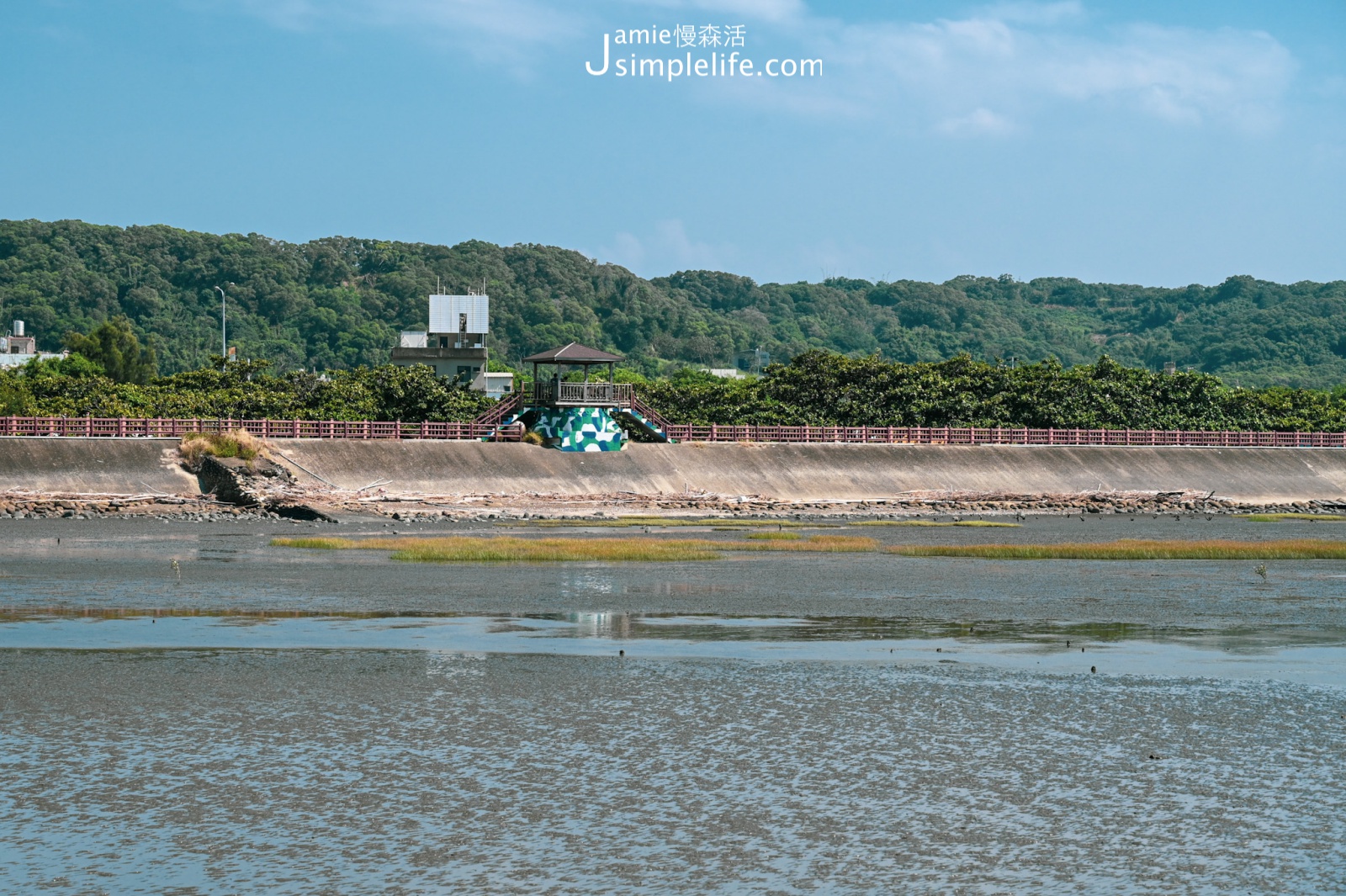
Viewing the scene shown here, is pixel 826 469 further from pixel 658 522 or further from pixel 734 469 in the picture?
pixel 658 522

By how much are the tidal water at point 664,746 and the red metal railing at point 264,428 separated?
127 feet

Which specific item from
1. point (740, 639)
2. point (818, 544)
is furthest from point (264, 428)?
point (740, 639)

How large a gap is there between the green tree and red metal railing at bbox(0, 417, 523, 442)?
66905 millimetres

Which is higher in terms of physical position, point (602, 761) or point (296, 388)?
point (296, 388)

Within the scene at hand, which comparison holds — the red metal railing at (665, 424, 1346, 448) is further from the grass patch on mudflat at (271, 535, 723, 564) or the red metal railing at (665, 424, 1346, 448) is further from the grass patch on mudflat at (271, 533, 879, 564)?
the grass patch on mudflat at (271, 535, 723, 564)

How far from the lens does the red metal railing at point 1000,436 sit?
8438 cm

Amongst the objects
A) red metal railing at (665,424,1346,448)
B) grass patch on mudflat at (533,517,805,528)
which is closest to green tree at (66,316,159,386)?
red metal railing at (665,424,1346,448)

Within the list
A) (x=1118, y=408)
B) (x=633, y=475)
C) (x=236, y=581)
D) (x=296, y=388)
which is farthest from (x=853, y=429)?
(x=236, y=581)

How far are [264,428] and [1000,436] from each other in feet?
145

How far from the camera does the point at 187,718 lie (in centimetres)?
1767

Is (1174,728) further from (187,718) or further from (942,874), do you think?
(187,718)

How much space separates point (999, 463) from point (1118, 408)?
18.4 meters

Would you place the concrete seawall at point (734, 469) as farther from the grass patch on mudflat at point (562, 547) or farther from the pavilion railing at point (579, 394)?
the grass patch on mudflat at point (562, 547)

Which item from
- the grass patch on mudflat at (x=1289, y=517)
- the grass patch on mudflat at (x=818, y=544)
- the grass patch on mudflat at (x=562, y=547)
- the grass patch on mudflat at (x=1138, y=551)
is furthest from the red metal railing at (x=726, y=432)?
the grass patch on mudflat at (x=1138, y=551)
